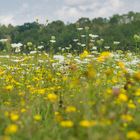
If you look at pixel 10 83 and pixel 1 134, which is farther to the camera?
pixel 10 83

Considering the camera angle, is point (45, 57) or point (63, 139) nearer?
point (63, 139)

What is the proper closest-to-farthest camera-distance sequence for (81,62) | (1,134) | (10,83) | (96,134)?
1. (96,134)
2. (1,134)
3. (10,83)
4. (81,62)

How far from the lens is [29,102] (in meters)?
4.87

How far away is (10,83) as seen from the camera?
6266mm

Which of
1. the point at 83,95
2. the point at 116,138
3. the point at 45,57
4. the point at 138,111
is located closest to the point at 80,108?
the point at 83,95

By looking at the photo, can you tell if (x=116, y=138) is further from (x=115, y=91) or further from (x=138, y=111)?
(x=138, y=111)

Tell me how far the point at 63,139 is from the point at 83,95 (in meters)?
0.45

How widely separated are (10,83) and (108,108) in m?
3.03

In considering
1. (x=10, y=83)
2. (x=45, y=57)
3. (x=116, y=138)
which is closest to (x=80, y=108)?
(x=116, y=138)

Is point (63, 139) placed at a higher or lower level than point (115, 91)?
lower

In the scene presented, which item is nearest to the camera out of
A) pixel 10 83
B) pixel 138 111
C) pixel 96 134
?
pixel 96 134

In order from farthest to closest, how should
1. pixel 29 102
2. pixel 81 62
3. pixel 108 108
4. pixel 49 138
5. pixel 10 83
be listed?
pixel 81 62
pixel 10 83
pixel 29 102
pixel 108 108
pixel 49 138

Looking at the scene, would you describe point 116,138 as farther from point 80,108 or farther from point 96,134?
point 80,108

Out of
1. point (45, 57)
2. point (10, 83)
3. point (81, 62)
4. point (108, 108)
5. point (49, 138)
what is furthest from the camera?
point (45, 57)
